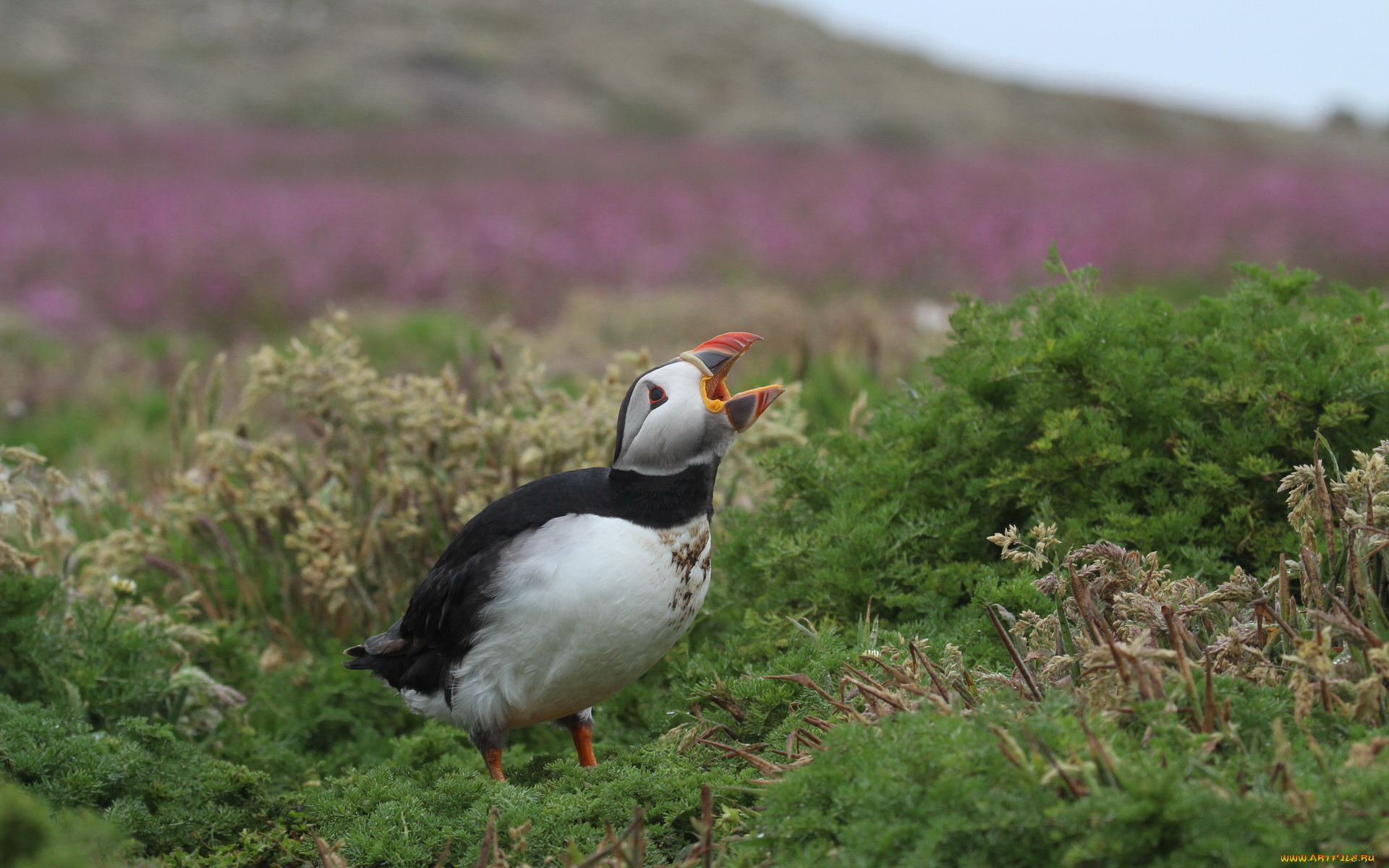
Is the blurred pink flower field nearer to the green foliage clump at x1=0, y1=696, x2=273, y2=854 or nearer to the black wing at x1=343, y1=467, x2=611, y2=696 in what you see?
the black wing at x1=343, y1=467, x2=611, y2=696

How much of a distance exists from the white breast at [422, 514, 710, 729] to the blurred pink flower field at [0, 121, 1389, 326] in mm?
8066

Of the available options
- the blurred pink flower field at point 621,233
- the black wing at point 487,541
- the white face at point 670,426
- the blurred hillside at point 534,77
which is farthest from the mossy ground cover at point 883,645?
the blurred hillside at point 534,77

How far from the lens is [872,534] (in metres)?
3.08

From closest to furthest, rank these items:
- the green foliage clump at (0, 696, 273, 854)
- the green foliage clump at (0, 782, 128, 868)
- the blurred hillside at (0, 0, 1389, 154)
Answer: the green foliage clump at (0, 782, 128, 868) < the green foliage clump at (0, 696, 273, 854) < the blurred hillside at (0, 0, 1389, 154)

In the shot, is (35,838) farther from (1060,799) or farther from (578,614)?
(1060,799)

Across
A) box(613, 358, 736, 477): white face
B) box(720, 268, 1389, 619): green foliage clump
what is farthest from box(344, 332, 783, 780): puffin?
box(720, 268, 1389, 619): green foliage clump

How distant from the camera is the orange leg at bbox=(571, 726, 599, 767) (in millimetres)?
3062

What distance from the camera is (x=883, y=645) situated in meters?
2.78

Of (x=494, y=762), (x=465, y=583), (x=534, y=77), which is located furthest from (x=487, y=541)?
(x=534, y=77)

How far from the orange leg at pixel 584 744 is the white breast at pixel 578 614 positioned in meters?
0.22

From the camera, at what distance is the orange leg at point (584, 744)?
3062 mm

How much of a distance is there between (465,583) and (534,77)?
37112 millimetres

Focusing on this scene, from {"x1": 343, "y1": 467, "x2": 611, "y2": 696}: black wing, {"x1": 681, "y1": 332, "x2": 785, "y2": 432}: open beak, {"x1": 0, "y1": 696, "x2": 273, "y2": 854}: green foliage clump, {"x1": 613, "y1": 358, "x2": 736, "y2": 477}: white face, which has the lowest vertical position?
{"x1": 0, "y1": 696, "x2": 273, "y2": 854}: green foliage clump

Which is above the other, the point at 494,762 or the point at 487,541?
the point at 487,541
